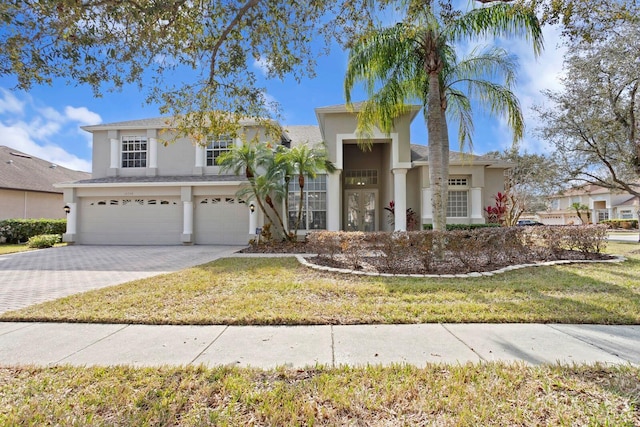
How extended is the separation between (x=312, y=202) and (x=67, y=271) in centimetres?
1048

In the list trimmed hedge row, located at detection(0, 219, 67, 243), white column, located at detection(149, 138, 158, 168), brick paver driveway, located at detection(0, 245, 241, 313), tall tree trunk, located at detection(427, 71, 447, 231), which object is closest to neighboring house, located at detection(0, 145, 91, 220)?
trimmed hedge row, located at detection(0, 219, 67, 243)

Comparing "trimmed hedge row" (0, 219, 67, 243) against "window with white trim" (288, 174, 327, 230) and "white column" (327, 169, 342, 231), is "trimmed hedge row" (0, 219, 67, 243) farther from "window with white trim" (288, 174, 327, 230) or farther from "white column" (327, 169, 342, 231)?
"white column" (327, 169, 342, 231)

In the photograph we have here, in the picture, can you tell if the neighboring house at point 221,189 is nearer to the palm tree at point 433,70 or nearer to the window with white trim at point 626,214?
the palm tree at point 433,70

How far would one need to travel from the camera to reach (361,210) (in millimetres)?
18344

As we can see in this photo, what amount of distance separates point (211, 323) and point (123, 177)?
55.8 feet

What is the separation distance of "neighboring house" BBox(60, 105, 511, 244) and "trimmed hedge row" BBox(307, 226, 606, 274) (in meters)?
5.54

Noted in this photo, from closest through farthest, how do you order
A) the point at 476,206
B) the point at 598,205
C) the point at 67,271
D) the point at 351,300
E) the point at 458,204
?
the point at 351,300, the point at 67,271, the point at 476,206, the point at 458,204, the point at 598,205

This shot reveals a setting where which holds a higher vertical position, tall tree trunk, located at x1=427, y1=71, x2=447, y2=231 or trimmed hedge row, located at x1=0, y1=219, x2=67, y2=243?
tall tree trunk, located at x1=427, y1=71, x2=447, y2=231

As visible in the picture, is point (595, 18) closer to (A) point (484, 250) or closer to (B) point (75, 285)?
(A) point (484, 250)

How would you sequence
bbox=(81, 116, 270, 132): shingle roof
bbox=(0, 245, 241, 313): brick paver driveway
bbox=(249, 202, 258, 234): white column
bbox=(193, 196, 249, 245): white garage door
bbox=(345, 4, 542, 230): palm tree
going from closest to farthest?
bbox=(0, 245, 241, 313): brick paver driveway, bbox=(345, 4, 542, 230): palm tree, bbox=(249, 202, 258, 234): white column, bbox=(193, 196, 249, 245): white garage door, bbox=(81, 116, 270, 132): shingle roof

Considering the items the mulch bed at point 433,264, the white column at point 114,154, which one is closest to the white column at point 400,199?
the mulch bed at point 433,264

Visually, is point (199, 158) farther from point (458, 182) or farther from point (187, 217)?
point (458, 182)

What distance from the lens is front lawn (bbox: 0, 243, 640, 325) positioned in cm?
495

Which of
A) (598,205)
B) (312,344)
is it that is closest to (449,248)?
(312,344)
